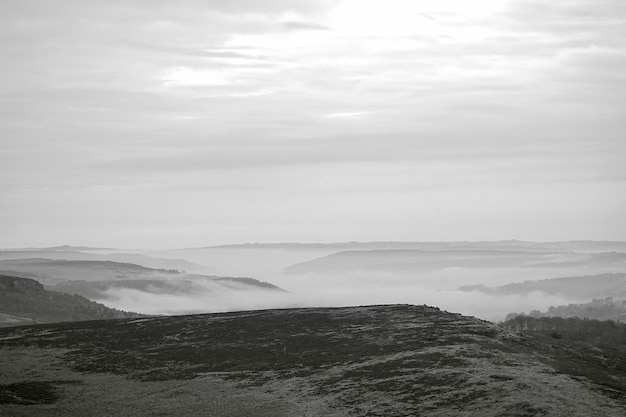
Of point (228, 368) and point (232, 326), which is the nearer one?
point (228, 368)

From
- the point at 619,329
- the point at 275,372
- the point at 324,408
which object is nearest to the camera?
the point at 324,408

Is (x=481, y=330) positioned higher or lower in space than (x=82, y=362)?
higher

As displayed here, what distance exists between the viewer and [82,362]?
69938 mm

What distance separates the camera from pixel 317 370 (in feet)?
190

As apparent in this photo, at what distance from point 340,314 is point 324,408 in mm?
40807

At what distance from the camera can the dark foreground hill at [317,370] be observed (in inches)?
1763

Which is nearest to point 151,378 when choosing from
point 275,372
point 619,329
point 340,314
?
point 275,372

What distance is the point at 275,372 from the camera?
59.4 m

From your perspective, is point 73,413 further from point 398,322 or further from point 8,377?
point 398,322

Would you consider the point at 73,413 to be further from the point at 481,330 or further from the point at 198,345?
the point at 481,330

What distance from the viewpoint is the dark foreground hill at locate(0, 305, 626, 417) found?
44.8m

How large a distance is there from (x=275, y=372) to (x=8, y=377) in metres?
24.0

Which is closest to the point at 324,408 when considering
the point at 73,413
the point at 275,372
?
the point at 275,372

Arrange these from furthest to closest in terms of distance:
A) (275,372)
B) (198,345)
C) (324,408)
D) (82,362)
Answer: (198,345) → (82,362) → (275,372) → (324,408)
